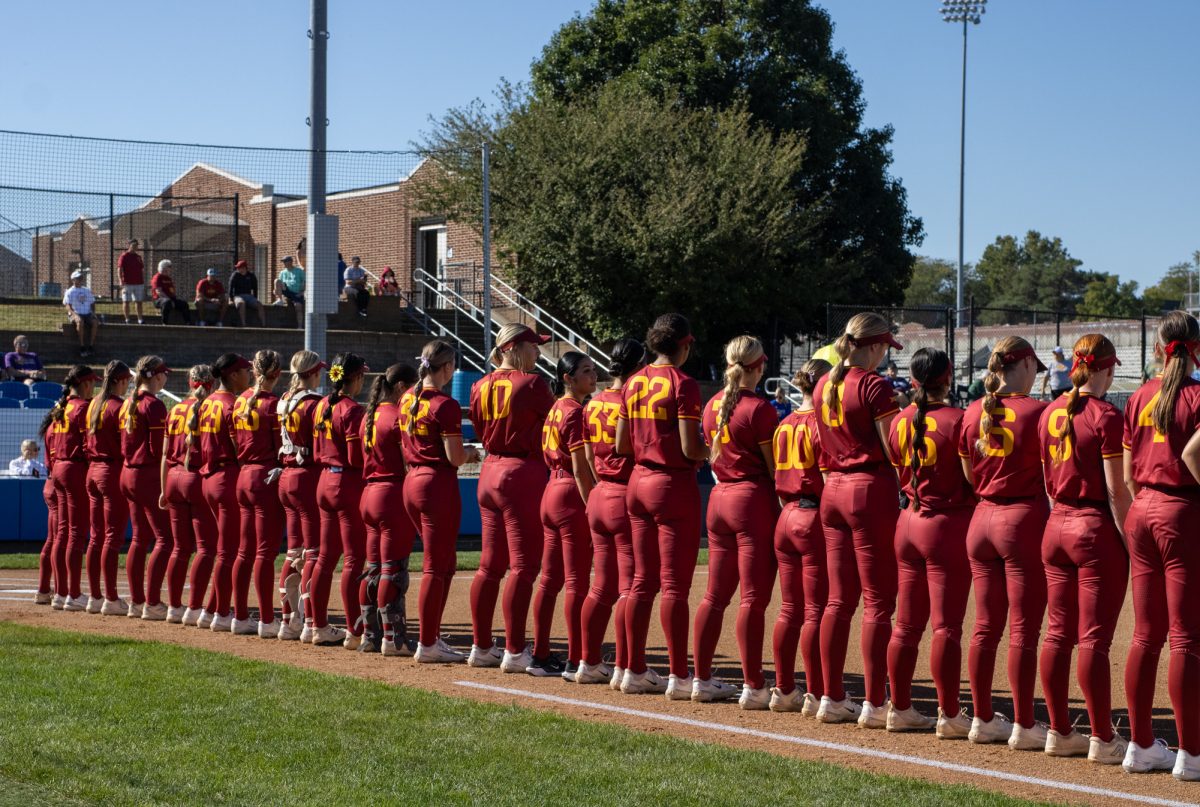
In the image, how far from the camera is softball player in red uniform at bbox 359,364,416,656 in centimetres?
941

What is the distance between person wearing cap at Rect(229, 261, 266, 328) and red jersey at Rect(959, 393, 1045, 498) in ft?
58.1

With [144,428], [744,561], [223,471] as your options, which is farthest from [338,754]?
[144,428]

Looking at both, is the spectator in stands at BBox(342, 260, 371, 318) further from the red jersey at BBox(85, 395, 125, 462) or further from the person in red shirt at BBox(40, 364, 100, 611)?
the red jersey at BBox(85, 395, 125, 462)

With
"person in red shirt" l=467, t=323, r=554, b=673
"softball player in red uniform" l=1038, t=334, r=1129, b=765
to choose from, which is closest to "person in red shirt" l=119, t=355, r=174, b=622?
"person in red shirt" l=467, t=323, r=554, b=673

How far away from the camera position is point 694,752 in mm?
6551

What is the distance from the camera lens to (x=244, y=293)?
23.0m

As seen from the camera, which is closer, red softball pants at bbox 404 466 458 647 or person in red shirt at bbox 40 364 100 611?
red softball pants at bbox 404 466 458 647

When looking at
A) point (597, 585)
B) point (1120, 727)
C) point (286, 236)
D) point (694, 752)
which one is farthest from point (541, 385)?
point (286, 236)

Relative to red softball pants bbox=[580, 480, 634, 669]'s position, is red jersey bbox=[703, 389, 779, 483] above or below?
above

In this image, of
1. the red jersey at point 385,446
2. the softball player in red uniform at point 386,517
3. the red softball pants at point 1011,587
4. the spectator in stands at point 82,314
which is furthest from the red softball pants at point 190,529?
the spectator in stands at point 82,314

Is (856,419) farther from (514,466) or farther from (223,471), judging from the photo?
(223,471)

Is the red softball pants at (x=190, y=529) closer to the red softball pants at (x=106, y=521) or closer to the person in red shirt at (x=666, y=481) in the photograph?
the red softball pants at (x=106, y=521)

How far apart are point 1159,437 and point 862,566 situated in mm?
1698

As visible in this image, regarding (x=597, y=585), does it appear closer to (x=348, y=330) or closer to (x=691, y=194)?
(x=348, y=330)
